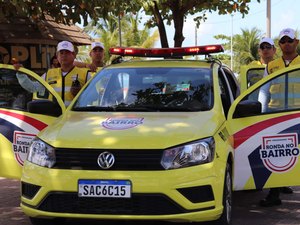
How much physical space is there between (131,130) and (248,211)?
2.14 m

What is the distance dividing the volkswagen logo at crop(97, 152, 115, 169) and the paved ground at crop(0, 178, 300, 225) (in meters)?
1.13

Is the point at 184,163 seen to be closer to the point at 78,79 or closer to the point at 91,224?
the point at 91,224

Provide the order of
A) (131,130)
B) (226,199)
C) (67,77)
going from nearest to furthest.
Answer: (131,130), (226,199), (67,77)

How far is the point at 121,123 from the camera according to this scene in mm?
4777

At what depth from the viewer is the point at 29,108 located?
5.57 meters

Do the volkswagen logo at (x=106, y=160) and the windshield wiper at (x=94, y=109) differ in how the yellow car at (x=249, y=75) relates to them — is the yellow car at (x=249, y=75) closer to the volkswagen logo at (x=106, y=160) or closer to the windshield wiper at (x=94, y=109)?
the windshield wiper at (x=94, y=109)

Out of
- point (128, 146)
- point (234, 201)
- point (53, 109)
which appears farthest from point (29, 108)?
point (234, 201)

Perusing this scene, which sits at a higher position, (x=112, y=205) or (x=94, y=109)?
(x=94, y=109)

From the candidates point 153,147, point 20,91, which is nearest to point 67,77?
point 20,91

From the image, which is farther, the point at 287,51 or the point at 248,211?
the point at 287,51

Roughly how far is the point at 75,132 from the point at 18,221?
152 centimetres

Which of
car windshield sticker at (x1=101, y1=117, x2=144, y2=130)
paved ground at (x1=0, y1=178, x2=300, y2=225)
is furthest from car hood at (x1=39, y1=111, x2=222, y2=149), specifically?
paved ground at (x1=0, y1=178, x2=300, y2=225)

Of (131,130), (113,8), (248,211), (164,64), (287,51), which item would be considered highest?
(113,8)

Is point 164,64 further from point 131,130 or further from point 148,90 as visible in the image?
point 131,130
